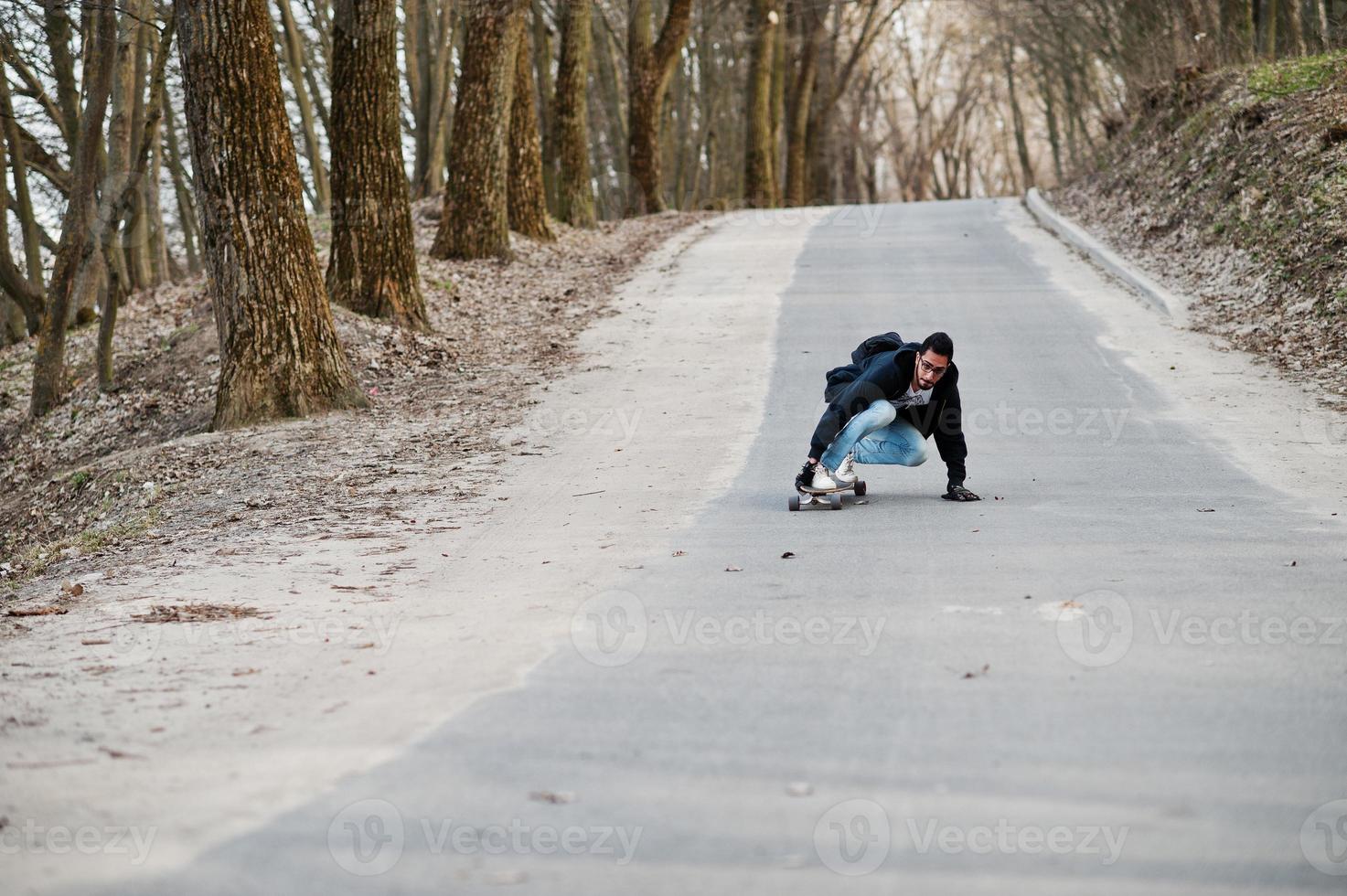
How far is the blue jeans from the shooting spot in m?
8.27

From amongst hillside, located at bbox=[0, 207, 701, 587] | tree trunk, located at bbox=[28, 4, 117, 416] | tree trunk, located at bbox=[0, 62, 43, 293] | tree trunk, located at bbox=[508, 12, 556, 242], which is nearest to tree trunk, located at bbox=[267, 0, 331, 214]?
tree trunk, located at bbox=[508, 12, 556, 242]

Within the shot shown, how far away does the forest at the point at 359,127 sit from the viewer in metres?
12.0

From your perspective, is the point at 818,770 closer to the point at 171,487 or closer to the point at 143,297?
the point at 171,487

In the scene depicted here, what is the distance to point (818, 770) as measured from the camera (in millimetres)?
4098

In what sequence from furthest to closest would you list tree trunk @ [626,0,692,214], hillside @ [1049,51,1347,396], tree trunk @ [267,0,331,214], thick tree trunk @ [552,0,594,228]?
1. tree trunk @ [626,0,692,214]
2. tree trunk @ [267,0,331,214]
3. thick tree trunk @ [552,0,594,228]
4. hillside @ [1049,51,1347,396]

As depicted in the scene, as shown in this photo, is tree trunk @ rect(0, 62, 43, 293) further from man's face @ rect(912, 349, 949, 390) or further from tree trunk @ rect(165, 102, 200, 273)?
man's face @ rect(912, 349, 949, 390)

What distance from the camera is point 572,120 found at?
2512 cm

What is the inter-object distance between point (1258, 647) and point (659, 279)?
15.2m

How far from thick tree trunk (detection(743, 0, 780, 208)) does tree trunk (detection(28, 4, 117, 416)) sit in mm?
21441

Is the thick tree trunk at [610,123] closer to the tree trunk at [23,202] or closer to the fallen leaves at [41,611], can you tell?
the tree trunk at [23,202]

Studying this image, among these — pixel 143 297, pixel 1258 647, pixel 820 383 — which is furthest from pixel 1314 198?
pixel 143 297

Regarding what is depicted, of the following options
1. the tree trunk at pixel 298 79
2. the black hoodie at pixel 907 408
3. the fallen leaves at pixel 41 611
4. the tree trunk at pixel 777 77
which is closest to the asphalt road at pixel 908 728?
the black hoodie at pixel 907 408

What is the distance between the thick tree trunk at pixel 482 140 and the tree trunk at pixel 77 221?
17.6 feet

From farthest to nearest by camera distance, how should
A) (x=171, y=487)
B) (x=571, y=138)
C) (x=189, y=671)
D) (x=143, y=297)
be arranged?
1. (x=571, y=138)
2. (x=143, y=297)
3. (x=171, y=487)
4. (x=189, y=671)
